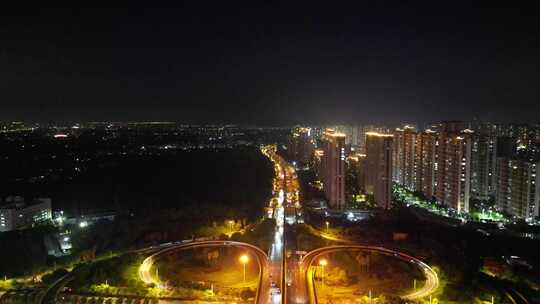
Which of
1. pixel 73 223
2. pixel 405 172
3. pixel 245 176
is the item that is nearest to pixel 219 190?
pixel 245 176

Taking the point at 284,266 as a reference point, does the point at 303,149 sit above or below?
above

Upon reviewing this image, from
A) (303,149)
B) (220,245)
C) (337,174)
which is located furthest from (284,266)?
(303,149)

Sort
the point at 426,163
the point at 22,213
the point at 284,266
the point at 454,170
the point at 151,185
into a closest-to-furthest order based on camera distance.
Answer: the point at 284,266, the point at 22,213, the point at 454,170, the point at 426,163, the point at 151,185

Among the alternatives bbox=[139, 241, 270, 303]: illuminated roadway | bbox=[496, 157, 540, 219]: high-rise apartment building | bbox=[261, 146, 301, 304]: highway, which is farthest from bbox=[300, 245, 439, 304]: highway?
bbox=[496, 157, 540, 219]: high-rise apartment building

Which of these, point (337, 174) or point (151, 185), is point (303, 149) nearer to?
point (151, 185)

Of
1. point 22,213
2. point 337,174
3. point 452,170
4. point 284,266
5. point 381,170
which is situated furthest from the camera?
point 337,174
